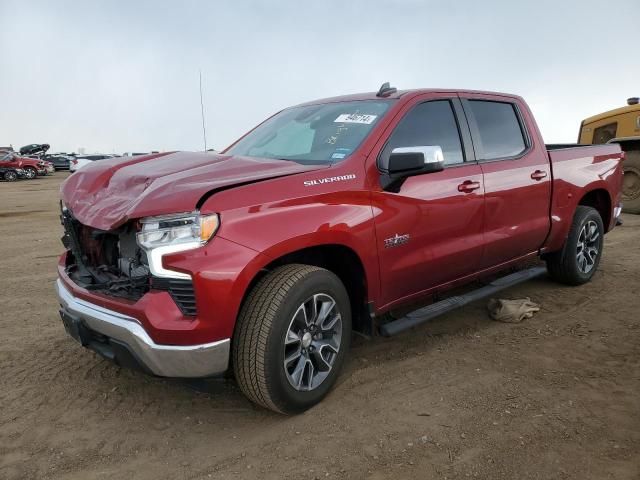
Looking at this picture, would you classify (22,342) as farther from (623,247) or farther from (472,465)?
(623,247)

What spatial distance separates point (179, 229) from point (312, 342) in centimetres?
100

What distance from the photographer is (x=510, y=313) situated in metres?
4.40

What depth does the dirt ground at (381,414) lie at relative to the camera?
8.45ft

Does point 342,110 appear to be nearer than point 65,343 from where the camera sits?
Yes

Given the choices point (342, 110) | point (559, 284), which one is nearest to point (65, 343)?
point (342, 110)

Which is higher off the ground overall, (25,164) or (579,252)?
(25,164)

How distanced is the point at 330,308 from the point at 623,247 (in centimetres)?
567

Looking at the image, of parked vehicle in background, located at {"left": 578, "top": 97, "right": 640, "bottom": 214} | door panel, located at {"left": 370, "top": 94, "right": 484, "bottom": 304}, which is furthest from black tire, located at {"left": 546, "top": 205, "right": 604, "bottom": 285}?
parked vehicle in background, located at {"left": 578, "top": 97, "right": 640, "bottom": 214}

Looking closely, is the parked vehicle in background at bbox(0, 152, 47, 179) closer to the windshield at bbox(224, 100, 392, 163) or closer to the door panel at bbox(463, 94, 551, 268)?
the windshield at bbox(224, 100, 392, 163)

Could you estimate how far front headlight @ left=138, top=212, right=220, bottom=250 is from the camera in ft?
8.46

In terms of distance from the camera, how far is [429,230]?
3539 millimetres

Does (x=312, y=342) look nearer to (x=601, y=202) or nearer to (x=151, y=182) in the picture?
(x=151, y=182)

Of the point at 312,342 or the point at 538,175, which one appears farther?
the point at 538,175

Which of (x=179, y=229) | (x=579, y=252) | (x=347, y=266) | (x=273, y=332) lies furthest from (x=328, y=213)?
(x=579, y=252)
